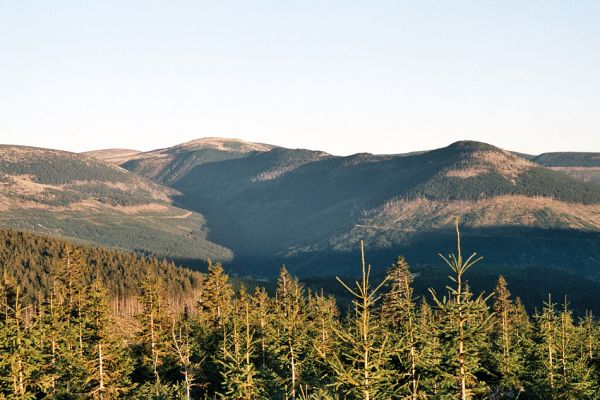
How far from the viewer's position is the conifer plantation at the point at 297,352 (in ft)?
107

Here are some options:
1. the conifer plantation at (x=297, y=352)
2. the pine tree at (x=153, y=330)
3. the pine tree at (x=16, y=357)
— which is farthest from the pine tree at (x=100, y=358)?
the pine tree at (x=153, y=330)

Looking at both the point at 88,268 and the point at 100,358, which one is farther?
the point at 88,268

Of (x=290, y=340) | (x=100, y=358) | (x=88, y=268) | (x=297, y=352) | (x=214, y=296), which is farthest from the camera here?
(x=88, y=268)

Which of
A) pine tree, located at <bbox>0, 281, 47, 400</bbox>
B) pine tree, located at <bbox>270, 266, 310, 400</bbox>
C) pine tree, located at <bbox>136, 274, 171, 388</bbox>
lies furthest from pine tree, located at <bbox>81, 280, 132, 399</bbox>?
pine tree, located at <bbox>270, 266, 310, 400</bbox>

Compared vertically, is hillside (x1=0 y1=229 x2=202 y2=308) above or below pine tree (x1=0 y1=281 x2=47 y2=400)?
below

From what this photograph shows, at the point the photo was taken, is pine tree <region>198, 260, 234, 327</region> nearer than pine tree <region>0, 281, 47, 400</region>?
No

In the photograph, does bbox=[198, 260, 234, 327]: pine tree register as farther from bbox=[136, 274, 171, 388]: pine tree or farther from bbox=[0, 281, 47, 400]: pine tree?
bbox=[0, 281, 47, 400]: pine tree

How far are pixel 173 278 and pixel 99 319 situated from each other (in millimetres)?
113264

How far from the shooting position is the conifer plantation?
3262cm

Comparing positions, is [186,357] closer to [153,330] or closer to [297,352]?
[297,352]

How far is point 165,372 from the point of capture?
7806cm

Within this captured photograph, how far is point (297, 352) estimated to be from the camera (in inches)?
2501

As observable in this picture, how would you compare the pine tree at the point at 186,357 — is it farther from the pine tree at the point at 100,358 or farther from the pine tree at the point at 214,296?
the pine tree at the point at 100,358

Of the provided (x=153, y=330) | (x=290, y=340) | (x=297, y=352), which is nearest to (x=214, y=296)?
(x=153, y=330)
